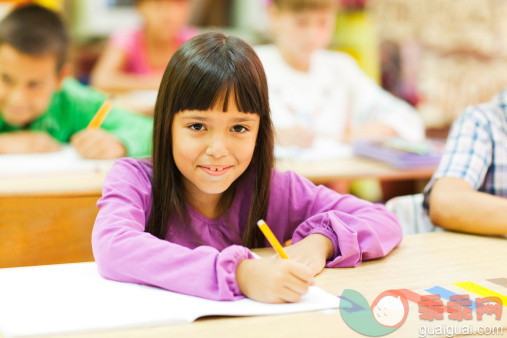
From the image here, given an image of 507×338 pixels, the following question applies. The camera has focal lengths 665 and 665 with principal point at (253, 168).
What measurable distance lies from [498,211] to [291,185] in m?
0.42

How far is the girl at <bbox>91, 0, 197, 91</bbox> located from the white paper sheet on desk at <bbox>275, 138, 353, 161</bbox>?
150 centimetres

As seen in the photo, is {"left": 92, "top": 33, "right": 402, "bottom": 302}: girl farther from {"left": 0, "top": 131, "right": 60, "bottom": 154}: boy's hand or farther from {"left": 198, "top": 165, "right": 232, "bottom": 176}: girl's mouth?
{"left": 0, "top": 131, "right": 60, "bottom": 154}: boy's hand

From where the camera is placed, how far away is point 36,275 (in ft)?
3.41

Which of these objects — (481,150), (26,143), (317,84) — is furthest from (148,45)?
(481,150)

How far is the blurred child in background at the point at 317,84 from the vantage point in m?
2.71

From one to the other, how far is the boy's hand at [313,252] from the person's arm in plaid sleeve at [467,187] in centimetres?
37

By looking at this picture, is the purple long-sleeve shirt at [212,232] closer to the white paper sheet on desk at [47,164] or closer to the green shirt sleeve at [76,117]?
the white paper sheet on desk at [47,164]

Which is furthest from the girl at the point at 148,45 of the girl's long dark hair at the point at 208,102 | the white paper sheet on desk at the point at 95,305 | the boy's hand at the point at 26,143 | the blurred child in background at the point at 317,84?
the white paper sheet on desk at the point at 95,305

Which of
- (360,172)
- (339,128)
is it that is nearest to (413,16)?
(339,128)

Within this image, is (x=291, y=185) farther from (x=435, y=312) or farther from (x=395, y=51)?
(x=395, y=51)

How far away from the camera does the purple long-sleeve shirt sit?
37.8 inches

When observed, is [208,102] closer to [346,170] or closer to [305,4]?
[346,170]

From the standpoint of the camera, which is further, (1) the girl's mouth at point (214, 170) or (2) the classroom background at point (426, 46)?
(2) the classroom background at point (426, 46)

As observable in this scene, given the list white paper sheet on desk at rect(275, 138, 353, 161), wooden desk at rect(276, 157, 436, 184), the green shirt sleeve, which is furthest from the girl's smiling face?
the green shirt sleeve
